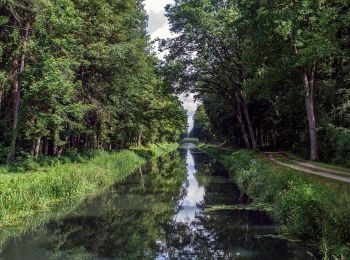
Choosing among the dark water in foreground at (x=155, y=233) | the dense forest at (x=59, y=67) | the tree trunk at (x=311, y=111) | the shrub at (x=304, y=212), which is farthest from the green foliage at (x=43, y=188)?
the tree trunk at (x=311, y=111)

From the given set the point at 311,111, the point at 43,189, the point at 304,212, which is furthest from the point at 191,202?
the point at 311,111

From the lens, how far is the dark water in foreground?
546 inches

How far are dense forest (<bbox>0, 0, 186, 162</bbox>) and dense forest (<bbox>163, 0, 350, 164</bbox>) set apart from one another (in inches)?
251

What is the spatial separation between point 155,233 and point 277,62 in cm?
1867

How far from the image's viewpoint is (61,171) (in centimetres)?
2520

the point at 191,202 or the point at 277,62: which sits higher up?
the point at 277,62

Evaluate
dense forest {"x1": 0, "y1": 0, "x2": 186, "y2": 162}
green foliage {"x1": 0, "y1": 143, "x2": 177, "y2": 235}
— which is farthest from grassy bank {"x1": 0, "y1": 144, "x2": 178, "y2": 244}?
dense forest {"x1": 0, "y1": 0, "x2": 186, "y2": 162}

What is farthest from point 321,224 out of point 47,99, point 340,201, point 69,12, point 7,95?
point 7,95

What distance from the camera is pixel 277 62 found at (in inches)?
1207

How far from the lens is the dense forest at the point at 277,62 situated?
2667 centimetres

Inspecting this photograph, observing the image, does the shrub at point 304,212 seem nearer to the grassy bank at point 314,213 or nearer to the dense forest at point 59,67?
the grassy bank at point 314,213

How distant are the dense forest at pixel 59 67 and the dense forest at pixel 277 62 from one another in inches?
251

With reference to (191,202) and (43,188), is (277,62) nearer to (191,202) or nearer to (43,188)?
(191,202)

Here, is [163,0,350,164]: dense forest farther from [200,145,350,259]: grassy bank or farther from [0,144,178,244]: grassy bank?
[0,144,178,244]: grassy bank
